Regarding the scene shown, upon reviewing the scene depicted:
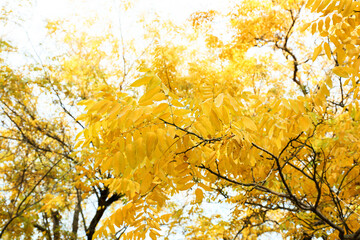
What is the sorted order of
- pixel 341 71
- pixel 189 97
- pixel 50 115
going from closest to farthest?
pixel 341 71 < pixel 189 97 < pixel 50 115

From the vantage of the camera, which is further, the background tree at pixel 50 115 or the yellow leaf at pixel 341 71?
the background tree at pixel 50 115

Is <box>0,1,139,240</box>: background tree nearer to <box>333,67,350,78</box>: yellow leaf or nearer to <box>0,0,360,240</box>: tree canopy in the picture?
<box>0,0,360,240</box>: tree canopy

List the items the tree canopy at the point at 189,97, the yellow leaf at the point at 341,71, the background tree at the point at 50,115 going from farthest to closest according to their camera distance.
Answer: the background tree at the point at 50,115
the tree canopy at the point at 189,97
the yellow leaf at the point at 341,71

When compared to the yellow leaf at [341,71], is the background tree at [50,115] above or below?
above

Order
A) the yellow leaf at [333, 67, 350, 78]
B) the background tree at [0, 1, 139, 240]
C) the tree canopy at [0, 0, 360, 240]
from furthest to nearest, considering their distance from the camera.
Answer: the background tree at [0, 1, 139, 240] → the tree canopy at [0, 0, 360, 240] → the yellow leaf at [333, 67, 350, 78]

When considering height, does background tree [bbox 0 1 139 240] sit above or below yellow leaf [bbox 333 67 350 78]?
above

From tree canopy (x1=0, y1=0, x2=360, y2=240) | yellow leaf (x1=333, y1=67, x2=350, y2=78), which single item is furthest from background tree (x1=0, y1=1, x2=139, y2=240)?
yellow leaf (x1=333, y1=67, x2=350, y2=78)

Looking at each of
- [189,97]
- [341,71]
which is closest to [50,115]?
[189,97]

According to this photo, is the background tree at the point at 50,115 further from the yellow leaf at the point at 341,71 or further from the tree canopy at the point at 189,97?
the yellow leaf at the point at 341,71

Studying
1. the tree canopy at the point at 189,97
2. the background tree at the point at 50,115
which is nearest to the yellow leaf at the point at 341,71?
the tree canopy at the point at 189,97

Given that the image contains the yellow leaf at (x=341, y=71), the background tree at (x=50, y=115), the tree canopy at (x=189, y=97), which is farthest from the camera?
the background tree at (x=50, y=115)

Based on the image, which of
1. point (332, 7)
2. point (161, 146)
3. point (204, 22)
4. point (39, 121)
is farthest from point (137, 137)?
point (204, 22)

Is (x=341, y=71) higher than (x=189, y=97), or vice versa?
(x=189, y=97)

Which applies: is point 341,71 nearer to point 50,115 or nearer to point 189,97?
point 189,97
